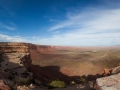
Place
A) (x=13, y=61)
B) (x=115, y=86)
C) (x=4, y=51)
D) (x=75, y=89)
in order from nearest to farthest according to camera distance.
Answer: (x=115, y=86)
(x=75, y=89)
(x=13, y=61)
(x=4, y=51)

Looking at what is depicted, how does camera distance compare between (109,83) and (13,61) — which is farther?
(13,61)

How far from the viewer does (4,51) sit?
19.2 metres

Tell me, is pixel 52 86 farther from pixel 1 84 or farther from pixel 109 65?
pixel 109 65

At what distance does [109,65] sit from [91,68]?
469 cm

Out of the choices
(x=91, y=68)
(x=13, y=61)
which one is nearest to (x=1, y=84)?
(x=13, y=61)

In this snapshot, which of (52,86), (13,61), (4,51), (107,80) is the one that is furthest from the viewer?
(4,51)

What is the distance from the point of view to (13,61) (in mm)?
15211

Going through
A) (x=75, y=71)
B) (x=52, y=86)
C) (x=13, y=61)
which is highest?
(x=13, y=61)

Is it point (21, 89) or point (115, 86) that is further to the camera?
point (21, 89)

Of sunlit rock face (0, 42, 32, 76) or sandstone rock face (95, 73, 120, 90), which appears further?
sunlit rock face (0, 42, 32, 76)

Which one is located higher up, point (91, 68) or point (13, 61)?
point (13, 61)

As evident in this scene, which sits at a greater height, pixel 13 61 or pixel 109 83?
pixel 109 83

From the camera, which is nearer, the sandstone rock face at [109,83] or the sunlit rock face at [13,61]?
the sandstone rock face at [109,83]

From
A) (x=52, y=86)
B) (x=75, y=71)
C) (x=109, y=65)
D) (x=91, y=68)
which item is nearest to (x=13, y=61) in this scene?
(x=52, y=86)
